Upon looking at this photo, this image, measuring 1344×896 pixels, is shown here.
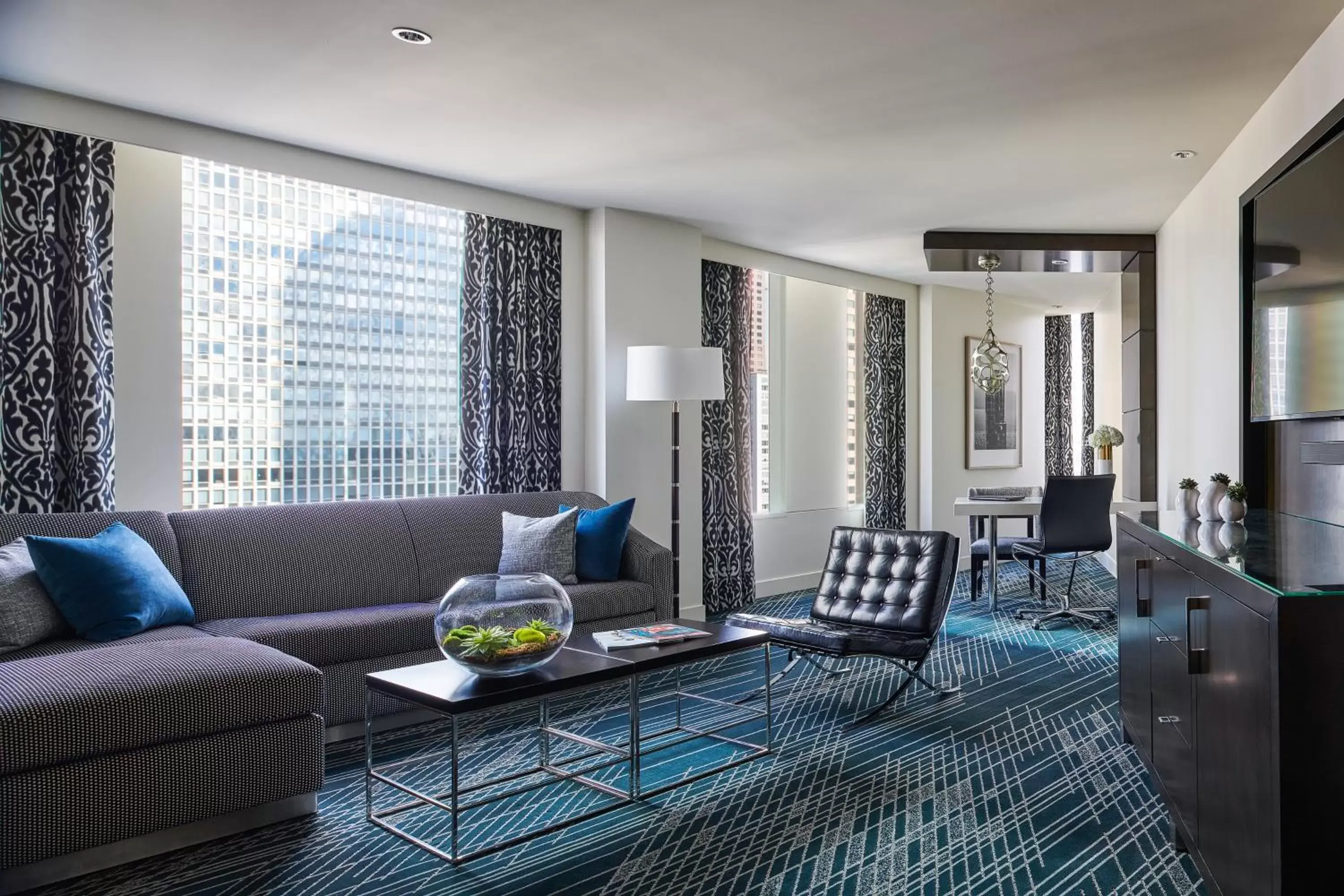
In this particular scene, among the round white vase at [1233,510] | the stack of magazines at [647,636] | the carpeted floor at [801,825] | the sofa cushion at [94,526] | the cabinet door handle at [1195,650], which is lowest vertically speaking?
the carpeted floor at [801,825]

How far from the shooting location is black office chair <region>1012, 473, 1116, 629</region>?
6.20 m

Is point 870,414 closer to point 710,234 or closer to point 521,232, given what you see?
point 710,234

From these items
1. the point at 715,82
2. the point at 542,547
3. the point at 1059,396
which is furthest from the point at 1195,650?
the point at 1059,396

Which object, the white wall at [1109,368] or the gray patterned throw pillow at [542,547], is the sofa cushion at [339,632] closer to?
the gray patterned throw pillow at [542,547]

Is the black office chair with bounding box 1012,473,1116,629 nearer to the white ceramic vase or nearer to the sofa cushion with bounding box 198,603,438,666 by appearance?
the white ceramic vase

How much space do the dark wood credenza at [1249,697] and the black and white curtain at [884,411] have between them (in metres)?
5.10

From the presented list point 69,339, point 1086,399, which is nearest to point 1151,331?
point 1086,399

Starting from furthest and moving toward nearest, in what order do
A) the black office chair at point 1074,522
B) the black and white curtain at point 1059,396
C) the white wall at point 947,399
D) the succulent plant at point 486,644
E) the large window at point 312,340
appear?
1. the black and white curtain at point 1059,396
2. the white wall at point 947,399
3. the black office chair at point 1074,522
4. the large window at point 312,340
5. the succulent plant at point 486,644

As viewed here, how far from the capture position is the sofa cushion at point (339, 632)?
3639 mm

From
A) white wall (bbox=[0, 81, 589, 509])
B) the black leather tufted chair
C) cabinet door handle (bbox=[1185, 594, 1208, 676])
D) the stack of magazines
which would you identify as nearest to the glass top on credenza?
cabinet door handle (bbox=[1185, 594, 1208, 676])

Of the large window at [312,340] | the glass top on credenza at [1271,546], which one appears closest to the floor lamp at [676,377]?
the large window at [312,340]

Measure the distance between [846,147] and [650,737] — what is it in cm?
280

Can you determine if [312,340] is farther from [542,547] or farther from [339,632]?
[339,632]

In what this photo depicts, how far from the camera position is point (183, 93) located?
386cm
